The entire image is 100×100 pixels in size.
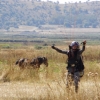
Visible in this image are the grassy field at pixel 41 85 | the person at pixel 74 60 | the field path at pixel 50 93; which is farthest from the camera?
the person at pixel 74 60

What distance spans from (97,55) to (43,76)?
48.7 ft

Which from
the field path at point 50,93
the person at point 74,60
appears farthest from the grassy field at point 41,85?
the person at point 74,60

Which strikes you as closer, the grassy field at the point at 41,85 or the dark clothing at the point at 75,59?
the grassy field at the point at 41,85

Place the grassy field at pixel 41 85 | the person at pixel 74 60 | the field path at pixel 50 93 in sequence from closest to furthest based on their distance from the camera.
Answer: the field path at pixel 50 93, the grassy field at pixel 41 85, the person at pixel 74 60

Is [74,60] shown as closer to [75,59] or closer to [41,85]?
[75,59]

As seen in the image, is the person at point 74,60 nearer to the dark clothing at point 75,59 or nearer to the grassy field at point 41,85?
the dark clothing at point 75,59

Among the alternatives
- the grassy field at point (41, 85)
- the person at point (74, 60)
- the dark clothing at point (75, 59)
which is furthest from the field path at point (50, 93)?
the dark clothing at point (75, 59)

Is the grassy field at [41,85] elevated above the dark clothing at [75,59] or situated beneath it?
situated beneath

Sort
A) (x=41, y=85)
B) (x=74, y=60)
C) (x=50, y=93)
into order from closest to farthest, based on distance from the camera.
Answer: (x=50, y=93) < (x=74, y=60) < (x=41, y=85)

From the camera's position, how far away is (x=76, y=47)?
9992mm

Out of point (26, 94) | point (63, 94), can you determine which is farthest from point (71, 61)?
point (26, 94)

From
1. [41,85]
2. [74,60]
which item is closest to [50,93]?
[74,60]

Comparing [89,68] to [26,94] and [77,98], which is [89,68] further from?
[77,98]

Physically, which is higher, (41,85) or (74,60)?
(74,60)
